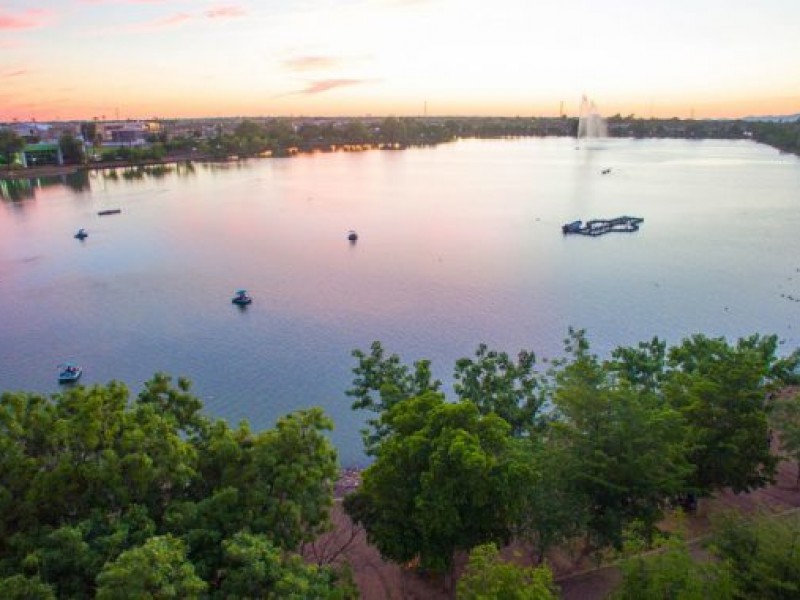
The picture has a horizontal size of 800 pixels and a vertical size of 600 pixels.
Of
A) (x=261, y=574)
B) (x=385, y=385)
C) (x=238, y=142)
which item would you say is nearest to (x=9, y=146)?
(x=238, y=142)

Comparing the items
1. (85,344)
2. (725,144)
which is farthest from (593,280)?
(725,144)

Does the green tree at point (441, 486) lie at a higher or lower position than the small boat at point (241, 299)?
higher

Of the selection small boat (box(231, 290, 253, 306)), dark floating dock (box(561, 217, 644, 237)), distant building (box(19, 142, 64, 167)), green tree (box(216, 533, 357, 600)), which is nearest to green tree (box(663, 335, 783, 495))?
green tree (box(216, 533, 357, 600))

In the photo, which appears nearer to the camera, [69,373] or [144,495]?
[144,495]

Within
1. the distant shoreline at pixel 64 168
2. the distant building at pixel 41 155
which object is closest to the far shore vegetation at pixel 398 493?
the distant shoreline at pixel 64 168

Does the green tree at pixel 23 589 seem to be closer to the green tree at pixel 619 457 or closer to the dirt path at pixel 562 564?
the dirt path at pixel 562 564

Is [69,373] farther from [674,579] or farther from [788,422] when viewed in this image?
[788,422]

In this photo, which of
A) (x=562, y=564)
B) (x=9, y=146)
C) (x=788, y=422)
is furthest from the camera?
(x=9, y=146)
